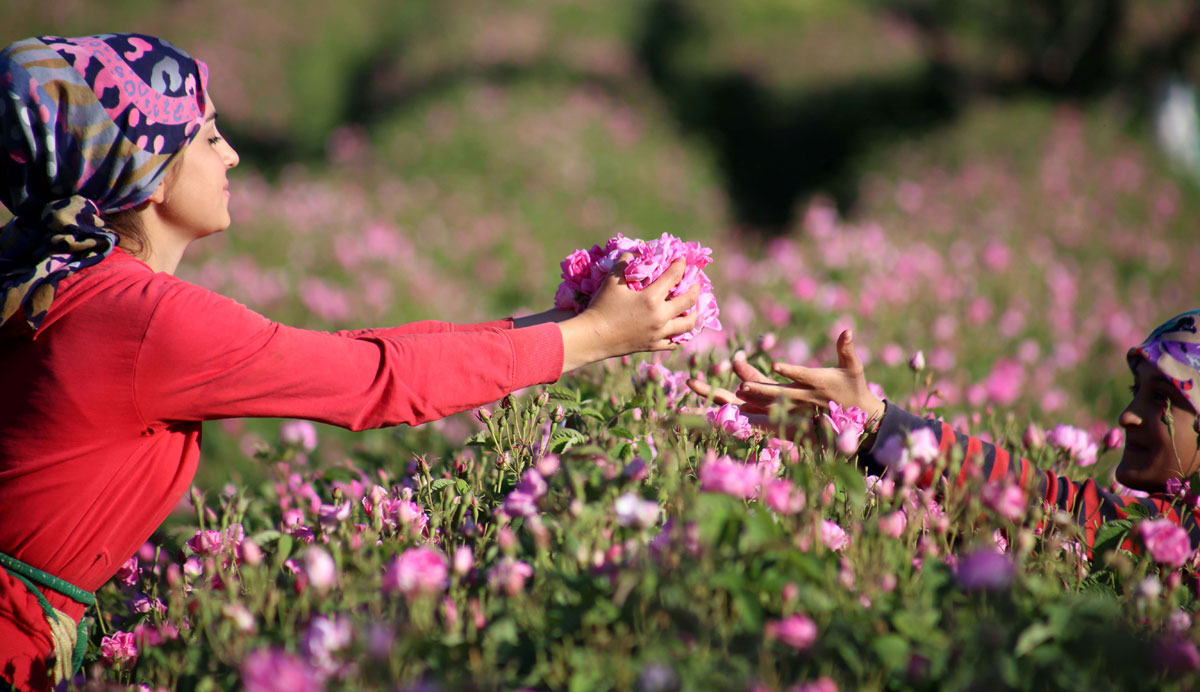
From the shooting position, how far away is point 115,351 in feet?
5.54

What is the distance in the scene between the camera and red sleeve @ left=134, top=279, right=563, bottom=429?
66.2 inches

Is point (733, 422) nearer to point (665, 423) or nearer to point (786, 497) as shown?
point (665, 423)

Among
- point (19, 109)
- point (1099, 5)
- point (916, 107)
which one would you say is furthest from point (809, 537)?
point (1099, 5)

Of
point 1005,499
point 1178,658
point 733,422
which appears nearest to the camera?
point 1178,658

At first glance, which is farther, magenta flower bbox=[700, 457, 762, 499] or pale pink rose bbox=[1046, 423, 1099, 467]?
pale pink rose bbox=[1046, 423, 1099, 467]

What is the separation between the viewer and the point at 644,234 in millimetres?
9961

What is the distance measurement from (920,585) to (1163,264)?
775 cm

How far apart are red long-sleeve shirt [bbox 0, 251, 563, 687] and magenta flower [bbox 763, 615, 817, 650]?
29.7 inches

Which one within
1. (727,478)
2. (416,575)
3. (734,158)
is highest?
(727,478)

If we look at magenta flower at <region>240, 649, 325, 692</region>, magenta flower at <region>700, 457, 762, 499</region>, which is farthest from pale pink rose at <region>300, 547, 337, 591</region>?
magenta flower at <region>700, 457, 762, 499</region>

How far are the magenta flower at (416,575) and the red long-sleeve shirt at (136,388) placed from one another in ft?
1.42

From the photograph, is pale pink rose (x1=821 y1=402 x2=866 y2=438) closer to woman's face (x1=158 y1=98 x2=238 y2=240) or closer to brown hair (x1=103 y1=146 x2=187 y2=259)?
woman's face (x1=158 y1=98 x2=238 y2=240)

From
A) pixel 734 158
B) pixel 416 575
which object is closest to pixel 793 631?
pixel 416 575

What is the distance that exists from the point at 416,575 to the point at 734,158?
1263 cm
